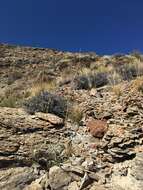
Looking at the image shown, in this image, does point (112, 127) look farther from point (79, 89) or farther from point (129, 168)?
point (79, 89)

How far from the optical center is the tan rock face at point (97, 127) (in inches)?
306

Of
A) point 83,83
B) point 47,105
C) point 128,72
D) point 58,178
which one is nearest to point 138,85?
point 47,105

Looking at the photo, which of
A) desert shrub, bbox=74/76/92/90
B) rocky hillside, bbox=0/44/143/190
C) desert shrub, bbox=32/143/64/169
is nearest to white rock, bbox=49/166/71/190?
rocky hillside, bbox=0/44/143/190

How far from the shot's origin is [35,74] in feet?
51.6

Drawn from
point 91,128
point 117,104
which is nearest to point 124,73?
point 117,104

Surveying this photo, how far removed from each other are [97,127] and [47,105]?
1.69m

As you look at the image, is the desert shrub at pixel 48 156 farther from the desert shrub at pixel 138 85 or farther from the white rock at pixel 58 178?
the desert shrub at pixel 138 85

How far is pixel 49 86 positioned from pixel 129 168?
576 cm

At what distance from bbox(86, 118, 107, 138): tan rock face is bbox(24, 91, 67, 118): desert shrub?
3.17 feet

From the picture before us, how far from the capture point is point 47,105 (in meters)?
9.03

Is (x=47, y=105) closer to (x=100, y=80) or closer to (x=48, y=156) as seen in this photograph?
(x=48, y=156)

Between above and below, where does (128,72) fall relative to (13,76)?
below

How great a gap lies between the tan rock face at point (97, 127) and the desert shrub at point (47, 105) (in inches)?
38.0

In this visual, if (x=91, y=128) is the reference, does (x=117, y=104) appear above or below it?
above
